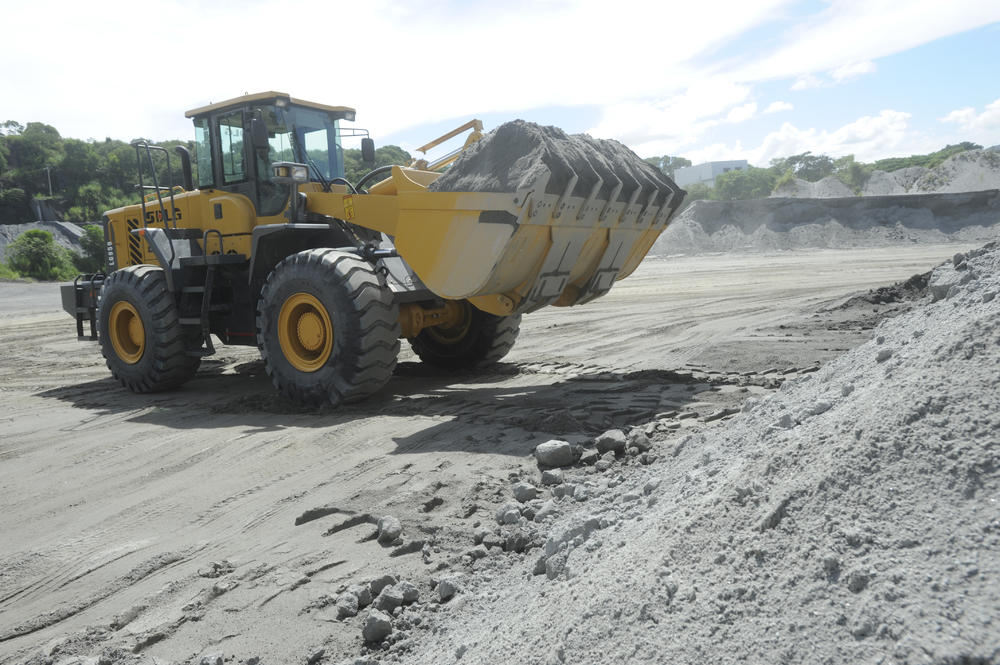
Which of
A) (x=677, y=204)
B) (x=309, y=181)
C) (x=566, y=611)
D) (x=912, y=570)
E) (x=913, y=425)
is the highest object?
(x=309, y=181)

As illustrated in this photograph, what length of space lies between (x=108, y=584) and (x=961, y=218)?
36342 millimetres

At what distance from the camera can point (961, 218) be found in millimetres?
32156

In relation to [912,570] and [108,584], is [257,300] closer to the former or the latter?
[108,584]

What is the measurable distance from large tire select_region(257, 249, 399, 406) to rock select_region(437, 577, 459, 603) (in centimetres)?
338

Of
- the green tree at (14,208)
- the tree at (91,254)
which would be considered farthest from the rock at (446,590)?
the green tree at (14,208)

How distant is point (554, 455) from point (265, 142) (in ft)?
15.4

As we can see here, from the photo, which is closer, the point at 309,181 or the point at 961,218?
the point at 309,181

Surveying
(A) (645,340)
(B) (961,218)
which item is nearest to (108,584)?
(A) (645,340)

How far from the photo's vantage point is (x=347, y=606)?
9.79 ft

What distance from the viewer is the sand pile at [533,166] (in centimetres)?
550

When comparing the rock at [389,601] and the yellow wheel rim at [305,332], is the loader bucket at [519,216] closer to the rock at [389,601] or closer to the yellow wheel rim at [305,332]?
the yellow wheel rim at [305,332]

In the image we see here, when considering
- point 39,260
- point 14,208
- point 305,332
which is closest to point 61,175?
point 14,208

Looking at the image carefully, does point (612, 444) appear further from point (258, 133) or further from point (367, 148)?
point (367, 148)

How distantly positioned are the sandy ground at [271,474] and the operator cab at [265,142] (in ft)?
7.01
